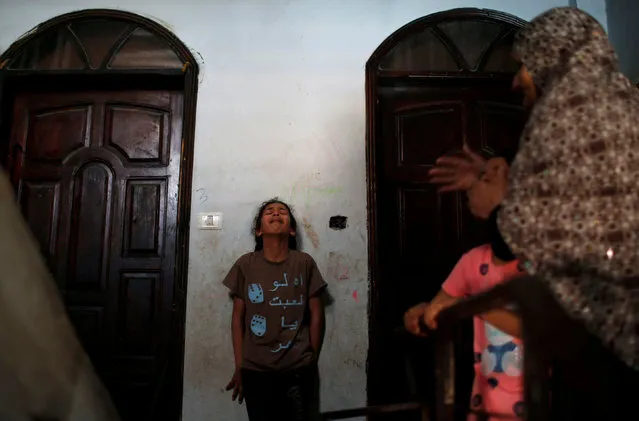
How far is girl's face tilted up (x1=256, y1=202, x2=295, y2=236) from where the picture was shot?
2.07 meters

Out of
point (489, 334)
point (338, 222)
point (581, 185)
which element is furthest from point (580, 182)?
point (338, 222)

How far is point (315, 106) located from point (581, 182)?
5.66 feet

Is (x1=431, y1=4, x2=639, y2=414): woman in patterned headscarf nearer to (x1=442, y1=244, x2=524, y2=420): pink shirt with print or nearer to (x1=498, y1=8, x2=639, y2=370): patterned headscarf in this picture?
(x1=498, y1=8, x2=639, y2=370): patterned headscarf

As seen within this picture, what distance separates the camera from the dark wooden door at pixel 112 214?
234 centimetres

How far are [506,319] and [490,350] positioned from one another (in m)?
0.27

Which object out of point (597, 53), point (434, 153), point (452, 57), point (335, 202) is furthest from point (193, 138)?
point (597, 53)

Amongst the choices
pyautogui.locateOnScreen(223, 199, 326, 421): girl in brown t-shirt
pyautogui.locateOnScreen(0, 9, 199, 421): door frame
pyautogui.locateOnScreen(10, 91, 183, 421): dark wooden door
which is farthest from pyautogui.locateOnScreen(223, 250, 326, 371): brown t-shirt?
pyautogui.locateOnScreen(10, 91, 183, 421): dark wooden door

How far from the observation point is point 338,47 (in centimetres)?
243

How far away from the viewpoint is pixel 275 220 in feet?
6.82

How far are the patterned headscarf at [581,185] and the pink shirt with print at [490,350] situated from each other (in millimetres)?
176

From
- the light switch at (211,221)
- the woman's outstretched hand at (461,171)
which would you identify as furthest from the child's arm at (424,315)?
the light switch at (211,221)

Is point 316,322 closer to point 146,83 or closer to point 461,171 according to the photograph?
point 461,171

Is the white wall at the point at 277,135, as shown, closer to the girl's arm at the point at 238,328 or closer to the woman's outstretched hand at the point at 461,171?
the girl's arm at the point at 238,328

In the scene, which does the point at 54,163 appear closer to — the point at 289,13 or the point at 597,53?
the point at 289,13
